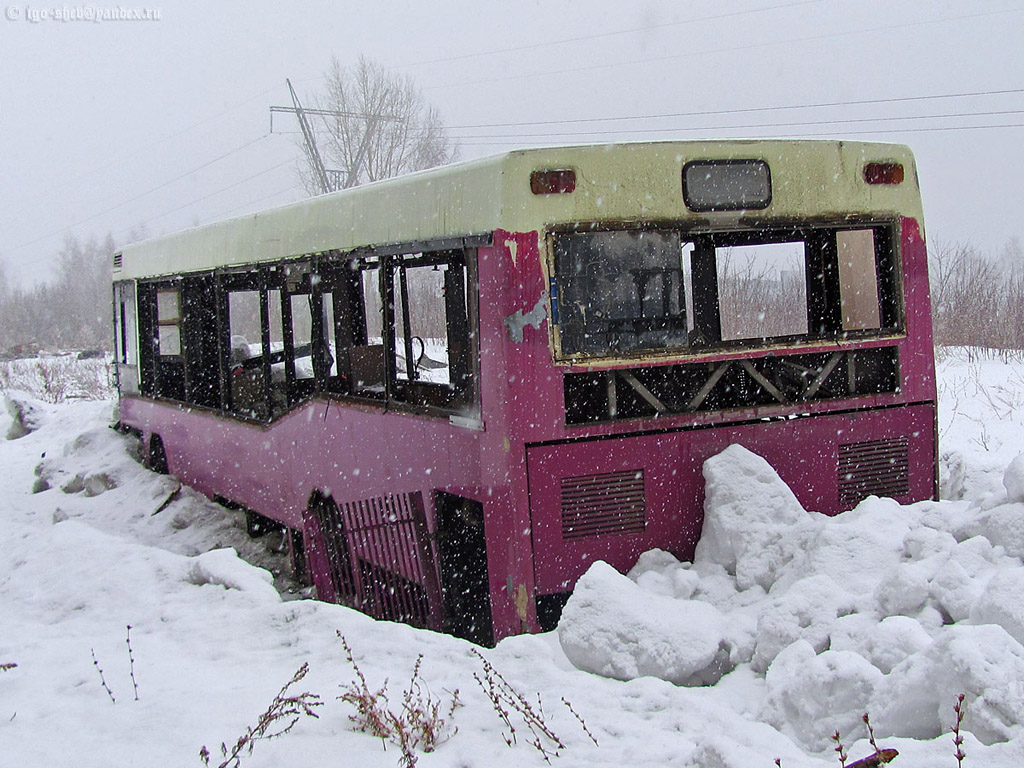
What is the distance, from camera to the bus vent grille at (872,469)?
5.81 m

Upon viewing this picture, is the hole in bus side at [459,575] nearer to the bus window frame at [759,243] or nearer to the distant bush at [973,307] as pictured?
the bus window frame at [759,243]

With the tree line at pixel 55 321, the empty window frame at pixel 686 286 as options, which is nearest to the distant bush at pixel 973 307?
the empty window frame at pixel 686 286

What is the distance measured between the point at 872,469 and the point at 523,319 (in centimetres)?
231

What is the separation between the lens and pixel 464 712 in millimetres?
3600

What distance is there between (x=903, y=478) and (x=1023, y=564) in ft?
5.96

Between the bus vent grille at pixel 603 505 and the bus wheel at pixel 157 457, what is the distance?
8015mm

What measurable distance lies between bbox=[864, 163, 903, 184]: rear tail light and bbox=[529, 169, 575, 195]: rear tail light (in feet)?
6.01

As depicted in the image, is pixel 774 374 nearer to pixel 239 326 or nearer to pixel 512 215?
pixel 512 215

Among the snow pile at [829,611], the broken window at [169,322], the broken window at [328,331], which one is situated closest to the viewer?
the snow pile at [829,611]

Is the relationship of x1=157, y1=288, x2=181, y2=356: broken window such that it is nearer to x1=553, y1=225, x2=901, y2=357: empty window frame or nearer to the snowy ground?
the snowy ground

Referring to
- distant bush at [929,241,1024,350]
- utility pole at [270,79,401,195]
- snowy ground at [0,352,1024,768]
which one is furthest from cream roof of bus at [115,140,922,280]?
utility pole at [270,79,401,195]

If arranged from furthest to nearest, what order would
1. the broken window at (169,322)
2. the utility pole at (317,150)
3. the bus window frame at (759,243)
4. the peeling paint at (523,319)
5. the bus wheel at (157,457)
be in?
the utility pole at (317,150), the bus wheel at (157,457), the broken window at (169,322), the bus window frame at (759,243), the peeling paint at (523,319)

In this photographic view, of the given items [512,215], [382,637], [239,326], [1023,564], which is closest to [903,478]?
[1023,564]

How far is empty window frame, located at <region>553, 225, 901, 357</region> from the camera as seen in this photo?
519 cm
